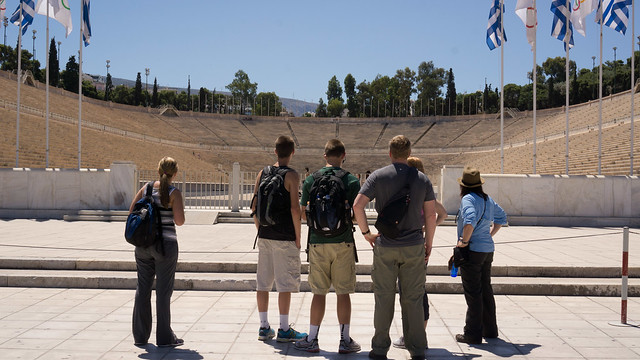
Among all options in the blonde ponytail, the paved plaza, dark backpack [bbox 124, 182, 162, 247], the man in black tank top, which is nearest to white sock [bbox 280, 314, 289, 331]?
the man in black tank top

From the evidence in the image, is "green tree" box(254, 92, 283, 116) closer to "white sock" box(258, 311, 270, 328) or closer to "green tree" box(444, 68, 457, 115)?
"green tree" box(444, 68, 457, 115)

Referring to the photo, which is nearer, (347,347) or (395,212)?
(395,212)

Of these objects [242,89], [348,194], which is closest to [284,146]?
[348,194]

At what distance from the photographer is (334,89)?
104688mm

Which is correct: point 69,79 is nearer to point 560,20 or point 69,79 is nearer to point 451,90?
point 451,90

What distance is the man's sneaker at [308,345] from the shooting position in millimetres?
4613

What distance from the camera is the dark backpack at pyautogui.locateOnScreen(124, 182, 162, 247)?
15.2 ft

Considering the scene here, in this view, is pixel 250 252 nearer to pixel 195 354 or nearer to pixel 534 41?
pixel 195 354

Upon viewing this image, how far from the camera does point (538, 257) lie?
881 centimetres

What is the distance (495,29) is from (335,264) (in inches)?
A: 668

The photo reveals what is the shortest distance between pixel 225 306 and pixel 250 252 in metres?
2.89

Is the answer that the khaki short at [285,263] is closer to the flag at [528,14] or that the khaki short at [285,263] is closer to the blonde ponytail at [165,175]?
the blonde ponytail at [165,175]

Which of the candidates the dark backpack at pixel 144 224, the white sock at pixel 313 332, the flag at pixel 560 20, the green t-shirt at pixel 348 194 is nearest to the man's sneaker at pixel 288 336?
the white sock at pixel 313 332

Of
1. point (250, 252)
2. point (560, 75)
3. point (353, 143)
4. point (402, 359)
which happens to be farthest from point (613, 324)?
point (560, 75)
